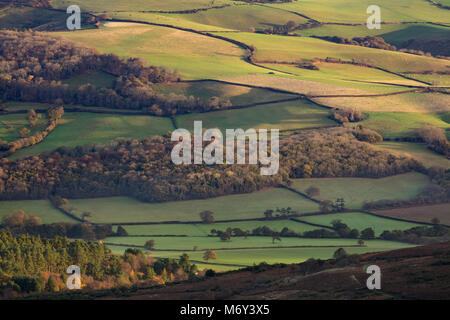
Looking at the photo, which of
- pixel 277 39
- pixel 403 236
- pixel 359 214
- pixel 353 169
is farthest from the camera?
pixel 277 39

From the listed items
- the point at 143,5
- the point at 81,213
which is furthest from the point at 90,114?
the point at 143,5

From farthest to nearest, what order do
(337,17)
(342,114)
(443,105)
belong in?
1. (337,17)
2. (443,105)
3. (342,114)

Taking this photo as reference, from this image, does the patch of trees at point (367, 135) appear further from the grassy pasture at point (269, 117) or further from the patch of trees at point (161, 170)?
the grassy pasture at point (269, 117)

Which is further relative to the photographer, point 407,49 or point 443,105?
point 407,49

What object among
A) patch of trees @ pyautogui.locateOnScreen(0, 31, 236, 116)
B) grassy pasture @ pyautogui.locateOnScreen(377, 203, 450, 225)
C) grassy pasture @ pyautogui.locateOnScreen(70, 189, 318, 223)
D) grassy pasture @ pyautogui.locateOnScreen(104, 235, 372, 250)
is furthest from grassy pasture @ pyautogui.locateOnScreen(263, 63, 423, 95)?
grassy pasture @ pyautogui.locateOnScreen(104, 235, 372, 250)

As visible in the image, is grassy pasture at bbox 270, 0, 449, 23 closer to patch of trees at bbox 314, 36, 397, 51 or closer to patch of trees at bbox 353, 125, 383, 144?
patch of trees at bbox 314, 36, 397, 51

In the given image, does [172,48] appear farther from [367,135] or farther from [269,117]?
[367,135]

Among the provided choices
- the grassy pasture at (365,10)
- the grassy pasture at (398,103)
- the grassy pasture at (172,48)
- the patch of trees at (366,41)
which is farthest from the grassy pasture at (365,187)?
the grassy pasture at (365,10)

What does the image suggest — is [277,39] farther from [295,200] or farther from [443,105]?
[295,200]
